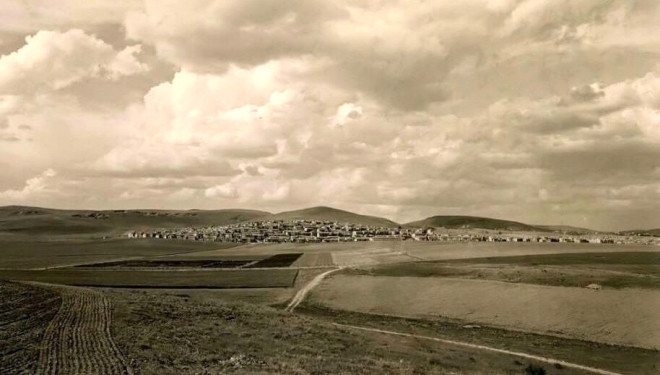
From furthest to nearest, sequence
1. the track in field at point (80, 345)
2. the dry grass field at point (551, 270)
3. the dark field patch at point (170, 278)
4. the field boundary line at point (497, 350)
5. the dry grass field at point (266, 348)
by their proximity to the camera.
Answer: the dark field patch at point (170, 278), the dry grass field at point (551, 270), the field boundary line at point (497, 350), the dry grass field at point (266, 348), the track in field at point (80, 345)

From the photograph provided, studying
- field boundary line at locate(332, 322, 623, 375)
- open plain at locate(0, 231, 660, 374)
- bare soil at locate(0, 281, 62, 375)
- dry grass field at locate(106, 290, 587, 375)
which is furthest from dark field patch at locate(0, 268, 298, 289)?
field boundary line at locate(332, 322, 623, 375)

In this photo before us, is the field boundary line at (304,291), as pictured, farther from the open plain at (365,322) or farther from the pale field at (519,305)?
the pale field at (519,305)

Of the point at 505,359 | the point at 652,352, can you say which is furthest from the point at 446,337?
the point at 652,352

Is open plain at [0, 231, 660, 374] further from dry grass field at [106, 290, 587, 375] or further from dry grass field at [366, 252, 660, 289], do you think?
dry grass field at [366, 252, 660, 289]

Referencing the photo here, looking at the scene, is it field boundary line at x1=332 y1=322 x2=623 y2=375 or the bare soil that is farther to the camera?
field boundary line at x1=332 y1=322 x2=623 y2=375

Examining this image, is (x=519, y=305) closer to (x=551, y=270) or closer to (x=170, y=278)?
(x=551, y=270)

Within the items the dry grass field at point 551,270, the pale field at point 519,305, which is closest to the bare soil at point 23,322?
the pale field at point 519,305
